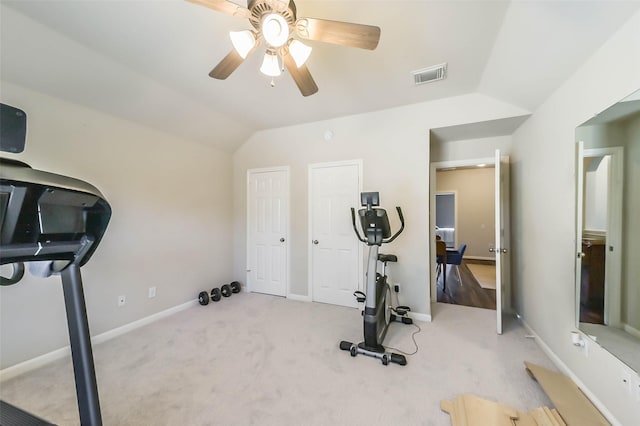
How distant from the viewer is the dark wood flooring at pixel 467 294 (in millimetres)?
3705

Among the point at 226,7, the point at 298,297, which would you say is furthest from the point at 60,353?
the point at 226,7

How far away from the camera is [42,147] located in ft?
7.31

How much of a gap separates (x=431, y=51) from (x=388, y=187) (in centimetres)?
157

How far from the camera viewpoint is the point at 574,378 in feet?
6.24

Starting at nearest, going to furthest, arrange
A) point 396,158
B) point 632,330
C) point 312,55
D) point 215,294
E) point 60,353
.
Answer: point 632,330
point 312,55
point 60,353
point 396,158
point 215,294

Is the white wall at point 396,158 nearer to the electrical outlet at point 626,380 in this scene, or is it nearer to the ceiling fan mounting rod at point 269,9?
the electrical outlet at point 626,380

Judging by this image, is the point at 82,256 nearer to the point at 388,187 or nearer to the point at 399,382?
the point at 399,382

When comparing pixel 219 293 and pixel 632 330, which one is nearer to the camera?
pixel 632 330

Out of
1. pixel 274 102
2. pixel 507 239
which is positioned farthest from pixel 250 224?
pixel 507 239

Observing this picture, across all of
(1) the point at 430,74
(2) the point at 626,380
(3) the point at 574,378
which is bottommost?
(3) the point at 574,378

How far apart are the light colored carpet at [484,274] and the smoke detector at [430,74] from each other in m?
3.77

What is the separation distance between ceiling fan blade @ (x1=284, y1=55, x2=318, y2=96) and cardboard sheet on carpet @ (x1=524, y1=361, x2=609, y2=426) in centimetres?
276

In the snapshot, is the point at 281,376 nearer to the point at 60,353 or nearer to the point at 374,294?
the point at 374,294

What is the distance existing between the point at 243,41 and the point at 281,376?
7.99ft
